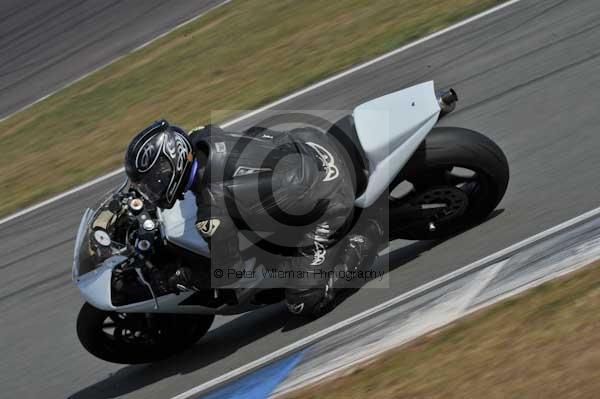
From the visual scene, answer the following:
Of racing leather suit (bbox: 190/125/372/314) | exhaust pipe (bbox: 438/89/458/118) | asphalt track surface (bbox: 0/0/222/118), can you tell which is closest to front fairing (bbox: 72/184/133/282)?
racing leather suit (bbox: 190/125/372/314)

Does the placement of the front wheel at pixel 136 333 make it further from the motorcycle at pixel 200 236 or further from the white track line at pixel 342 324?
the white track line at pixel 342 324

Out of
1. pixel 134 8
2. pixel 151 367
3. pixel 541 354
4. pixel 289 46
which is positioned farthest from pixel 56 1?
pixel 541 354

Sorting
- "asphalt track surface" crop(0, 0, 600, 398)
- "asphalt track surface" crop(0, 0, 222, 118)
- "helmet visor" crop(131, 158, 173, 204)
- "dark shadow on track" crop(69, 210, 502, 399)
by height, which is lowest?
"dark shadow on track" crop(69, 210, 502, 399)

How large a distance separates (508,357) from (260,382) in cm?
157

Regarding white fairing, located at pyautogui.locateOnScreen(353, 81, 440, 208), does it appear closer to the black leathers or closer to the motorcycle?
the motorcycle

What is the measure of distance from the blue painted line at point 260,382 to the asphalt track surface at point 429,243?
0.88ft

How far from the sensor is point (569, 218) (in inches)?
228

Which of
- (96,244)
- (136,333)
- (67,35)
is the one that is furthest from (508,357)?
(67,35)

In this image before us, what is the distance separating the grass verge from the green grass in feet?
18.5

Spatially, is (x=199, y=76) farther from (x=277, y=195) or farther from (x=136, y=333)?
(x=277, y=195)

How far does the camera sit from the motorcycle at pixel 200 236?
5414 millimetres

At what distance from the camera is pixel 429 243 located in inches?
244

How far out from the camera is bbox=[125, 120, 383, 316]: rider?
5191 millimetres

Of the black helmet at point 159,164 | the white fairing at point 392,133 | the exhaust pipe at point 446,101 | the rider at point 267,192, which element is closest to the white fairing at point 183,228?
the rider at point 267,192
